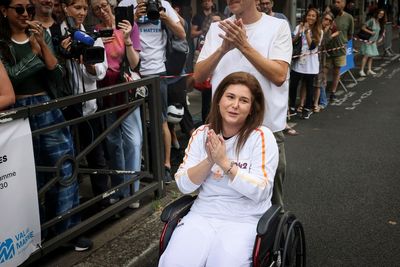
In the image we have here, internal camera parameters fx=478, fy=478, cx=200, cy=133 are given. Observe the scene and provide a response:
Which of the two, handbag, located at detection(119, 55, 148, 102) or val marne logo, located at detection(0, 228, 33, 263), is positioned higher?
handbag, located at detection(119, 55, 148, 102)

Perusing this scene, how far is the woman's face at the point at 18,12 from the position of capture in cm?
292

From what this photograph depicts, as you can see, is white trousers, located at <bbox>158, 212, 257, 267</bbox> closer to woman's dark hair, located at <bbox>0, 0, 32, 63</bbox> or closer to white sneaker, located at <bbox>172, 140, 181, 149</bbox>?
woman's dark hair, located at <bbox>0, 0, 32, 63</bbox>

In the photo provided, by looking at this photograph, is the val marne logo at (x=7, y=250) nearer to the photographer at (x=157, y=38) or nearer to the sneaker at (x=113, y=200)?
the sneaker at (x=113, y=200)

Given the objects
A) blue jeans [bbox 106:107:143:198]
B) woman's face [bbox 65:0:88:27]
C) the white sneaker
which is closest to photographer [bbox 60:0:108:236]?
woman's face [bbox 65:0:88:27]

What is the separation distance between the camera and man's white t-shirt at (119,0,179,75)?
15.0 ft

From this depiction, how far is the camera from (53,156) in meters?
3.10

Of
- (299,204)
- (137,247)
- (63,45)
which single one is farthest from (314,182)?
(63,45)

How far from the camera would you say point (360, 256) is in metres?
3.40

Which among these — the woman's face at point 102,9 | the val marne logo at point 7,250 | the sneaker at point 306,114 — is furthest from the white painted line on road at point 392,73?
the val marne logo at point 7,250

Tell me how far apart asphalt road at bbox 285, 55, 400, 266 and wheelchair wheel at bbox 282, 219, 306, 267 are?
55 centimetres

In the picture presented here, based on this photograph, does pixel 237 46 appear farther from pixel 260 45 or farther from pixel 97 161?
pixel 97 161

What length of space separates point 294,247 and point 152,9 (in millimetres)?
2405

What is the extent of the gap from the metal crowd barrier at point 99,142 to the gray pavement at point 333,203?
0.54 ft

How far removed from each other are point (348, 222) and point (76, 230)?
2178 millimetres
